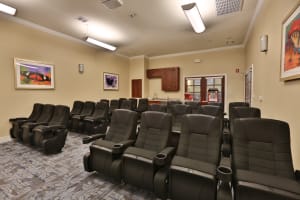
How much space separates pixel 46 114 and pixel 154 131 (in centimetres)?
334

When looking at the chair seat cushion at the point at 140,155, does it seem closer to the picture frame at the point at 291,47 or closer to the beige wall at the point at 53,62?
the picture frame at the point at 291,47

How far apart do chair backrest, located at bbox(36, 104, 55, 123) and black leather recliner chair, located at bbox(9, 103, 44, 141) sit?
141mm

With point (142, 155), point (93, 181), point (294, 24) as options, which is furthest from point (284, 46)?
point (93, 181)

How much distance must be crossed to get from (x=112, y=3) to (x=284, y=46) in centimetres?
297

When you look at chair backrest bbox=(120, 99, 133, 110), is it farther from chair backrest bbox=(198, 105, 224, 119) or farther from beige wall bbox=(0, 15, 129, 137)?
chair backrest bbox=(198, 105, 224, 119)

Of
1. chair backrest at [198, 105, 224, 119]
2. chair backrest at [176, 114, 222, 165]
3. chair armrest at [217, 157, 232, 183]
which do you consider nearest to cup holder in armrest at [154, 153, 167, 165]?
chair backrest at [176, 114, 222, 165]

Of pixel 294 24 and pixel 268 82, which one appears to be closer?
pixel 294 24

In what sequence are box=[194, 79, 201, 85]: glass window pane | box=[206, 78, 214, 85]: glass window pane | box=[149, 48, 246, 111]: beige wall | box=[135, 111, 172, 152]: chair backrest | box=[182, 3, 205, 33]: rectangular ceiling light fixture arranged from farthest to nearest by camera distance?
box=[194, 79, 201, 85]: glass window pane, box=[206, 78, 214, 85]: glass window pane, box=[149, 48, 246, 111]: beige wall, box=[182, 3, 205, 33]: rectangular ceiling light fixture, box=[135, 111, 172, 152]: chair backrest

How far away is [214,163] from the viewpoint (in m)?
1.68

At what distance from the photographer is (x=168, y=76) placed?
297 inches

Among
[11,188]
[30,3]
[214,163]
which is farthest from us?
[30,3]

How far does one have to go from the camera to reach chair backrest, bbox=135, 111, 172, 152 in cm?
210

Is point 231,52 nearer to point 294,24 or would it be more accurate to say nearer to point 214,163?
point 294,24

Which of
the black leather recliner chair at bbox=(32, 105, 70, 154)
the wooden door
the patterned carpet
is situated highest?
the wooden door
